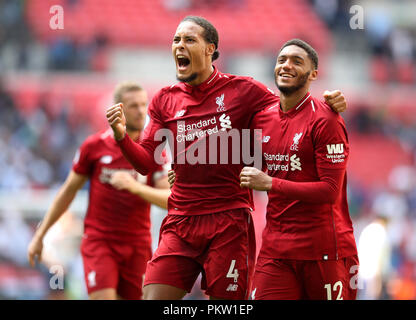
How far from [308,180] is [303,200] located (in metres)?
0.22

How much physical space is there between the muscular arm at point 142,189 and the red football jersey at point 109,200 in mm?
125

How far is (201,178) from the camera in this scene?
5.21m

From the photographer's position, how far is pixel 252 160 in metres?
5.31

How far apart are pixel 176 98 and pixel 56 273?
221cm

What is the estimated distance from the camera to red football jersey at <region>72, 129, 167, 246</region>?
6.80 m

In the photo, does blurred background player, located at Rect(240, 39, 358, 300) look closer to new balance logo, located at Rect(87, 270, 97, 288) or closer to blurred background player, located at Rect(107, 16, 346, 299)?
blurred background player, located at Rect(107, 16, 346, 299)

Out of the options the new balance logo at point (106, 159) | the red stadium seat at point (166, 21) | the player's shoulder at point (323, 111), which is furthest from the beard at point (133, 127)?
the red stadium seat at point (166, 21)

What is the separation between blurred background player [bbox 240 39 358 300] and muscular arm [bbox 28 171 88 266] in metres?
2.34

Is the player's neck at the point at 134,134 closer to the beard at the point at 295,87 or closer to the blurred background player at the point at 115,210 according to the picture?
the blurred background player at the point at 115,210

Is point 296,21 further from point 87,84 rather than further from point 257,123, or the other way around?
point 257,123

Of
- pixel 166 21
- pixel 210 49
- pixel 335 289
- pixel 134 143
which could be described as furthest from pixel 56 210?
pixel 166 21

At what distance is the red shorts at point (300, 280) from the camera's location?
4980 mm

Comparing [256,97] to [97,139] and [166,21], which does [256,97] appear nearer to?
[97,139]
